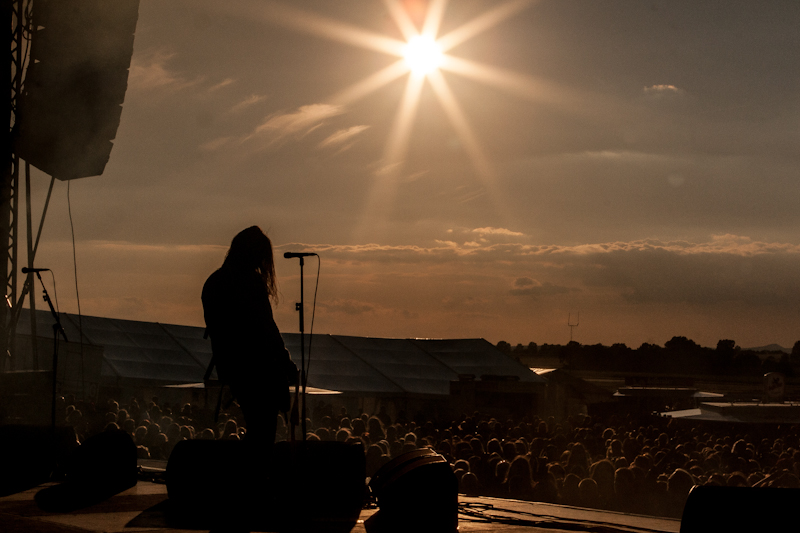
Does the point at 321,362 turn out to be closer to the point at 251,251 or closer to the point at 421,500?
the point at 251,251

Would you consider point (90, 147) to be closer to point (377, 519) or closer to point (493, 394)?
point (377, 519)

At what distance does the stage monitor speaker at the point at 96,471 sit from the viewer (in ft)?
19.1

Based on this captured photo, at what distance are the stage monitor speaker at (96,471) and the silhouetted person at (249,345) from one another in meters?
1.84

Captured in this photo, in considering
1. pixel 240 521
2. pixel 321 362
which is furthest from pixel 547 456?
pixel 321 362

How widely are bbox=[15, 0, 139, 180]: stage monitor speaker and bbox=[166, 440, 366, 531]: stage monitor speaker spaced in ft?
27.8

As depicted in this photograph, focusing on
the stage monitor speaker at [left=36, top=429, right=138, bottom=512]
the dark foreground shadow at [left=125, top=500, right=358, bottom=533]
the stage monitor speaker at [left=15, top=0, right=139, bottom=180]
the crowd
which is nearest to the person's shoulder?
the dark foreground shadow at [left=125, top=500, right=358, bottom=533]

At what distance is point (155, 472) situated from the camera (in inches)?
295

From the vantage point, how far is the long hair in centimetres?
496

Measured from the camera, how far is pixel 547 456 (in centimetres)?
1580

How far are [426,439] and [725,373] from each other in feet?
436

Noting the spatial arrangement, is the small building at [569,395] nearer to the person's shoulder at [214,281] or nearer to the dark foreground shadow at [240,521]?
the dark foreground shadow at [240,521]

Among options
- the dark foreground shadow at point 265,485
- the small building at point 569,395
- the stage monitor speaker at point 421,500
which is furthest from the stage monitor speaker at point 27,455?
the small building at point 569,395

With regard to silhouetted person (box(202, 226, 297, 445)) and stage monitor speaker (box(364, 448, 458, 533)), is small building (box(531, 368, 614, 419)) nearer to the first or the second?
stage monitor speaker (box(364, 448, 458, 533))

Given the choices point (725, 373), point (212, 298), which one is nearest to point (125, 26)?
point (212, 298)
